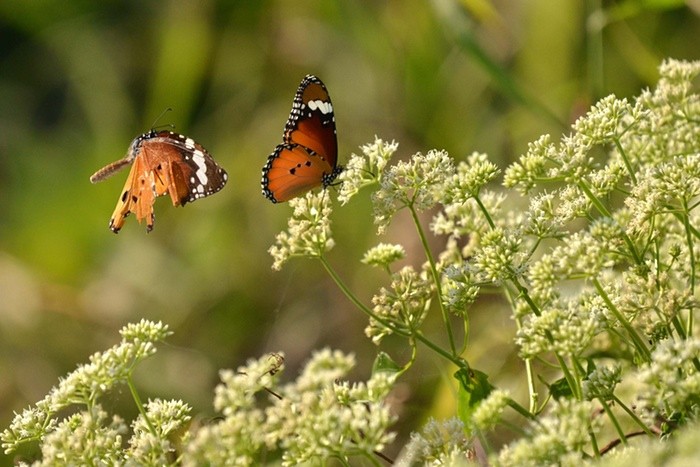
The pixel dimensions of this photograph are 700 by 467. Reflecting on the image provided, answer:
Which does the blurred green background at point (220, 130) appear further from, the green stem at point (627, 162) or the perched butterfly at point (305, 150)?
the green stem at point (627, 162)

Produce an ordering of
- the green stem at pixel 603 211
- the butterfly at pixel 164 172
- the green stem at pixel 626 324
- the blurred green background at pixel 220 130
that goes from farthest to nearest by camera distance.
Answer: the blurred green background at pixel 220 130 → the butterfly at pixel 164 172 → the green stem at pixel 603 211 → the green stem at pixel 626 324

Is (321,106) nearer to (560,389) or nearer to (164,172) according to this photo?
(164,172)

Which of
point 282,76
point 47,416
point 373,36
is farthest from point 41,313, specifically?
point 47,416

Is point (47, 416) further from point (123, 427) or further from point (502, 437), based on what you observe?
point (502, 437)

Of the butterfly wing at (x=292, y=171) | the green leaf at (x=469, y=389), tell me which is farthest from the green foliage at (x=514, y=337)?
the butterfly wing at (x=292, y=171)

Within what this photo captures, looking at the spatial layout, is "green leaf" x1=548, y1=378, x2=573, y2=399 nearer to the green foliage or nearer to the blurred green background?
the green foliage
